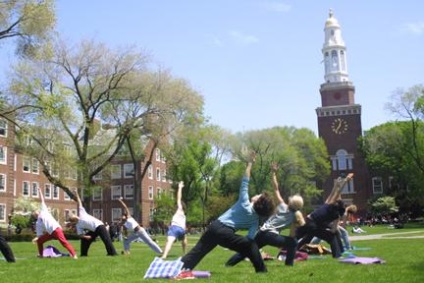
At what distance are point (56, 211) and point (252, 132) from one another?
27.7m

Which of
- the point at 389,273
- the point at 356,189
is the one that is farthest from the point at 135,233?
the point at 356,189

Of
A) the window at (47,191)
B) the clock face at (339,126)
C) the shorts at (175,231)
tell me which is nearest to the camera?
the shorts at (175,231)

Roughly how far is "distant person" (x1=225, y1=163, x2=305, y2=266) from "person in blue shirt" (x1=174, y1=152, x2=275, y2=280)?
0.82m

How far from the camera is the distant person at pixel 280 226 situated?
10.9m

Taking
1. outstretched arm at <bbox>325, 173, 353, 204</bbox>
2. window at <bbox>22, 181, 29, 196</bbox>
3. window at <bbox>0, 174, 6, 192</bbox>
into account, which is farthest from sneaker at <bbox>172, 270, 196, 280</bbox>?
window at <bbox>22, 181, 29, 196</bbox>

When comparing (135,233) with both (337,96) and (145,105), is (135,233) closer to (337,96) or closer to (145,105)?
(145,105)

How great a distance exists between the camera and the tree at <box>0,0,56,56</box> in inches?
1210

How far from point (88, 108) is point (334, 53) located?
209ft

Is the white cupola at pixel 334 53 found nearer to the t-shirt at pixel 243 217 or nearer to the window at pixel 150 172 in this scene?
the window at pixel 150 172

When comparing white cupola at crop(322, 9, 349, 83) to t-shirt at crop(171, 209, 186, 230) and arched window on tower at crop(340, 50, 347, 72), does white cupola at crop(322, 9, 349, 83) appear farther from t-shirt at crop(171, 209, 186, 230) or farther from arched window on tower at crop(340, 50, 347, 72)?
t-shirt at crop(171, 209, 186, 230)

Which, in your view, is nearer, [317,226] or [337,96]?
[317,226]

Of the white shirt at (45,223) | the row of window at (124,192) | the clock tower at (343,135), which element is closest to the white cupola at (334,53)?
the clock tower at (343,135)

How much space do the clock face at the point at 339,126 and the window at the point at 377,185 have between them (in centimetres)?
939

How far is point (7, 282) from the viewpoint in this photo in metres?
9.56
